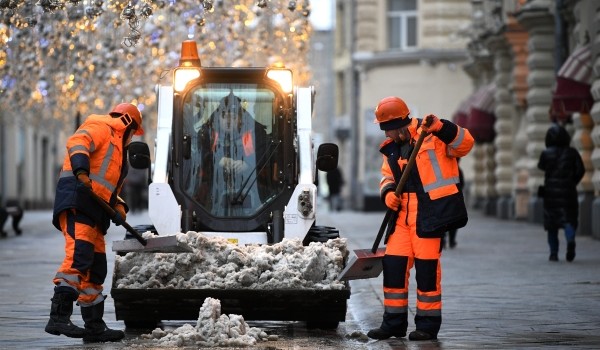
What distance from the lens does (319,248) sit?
11852 mm

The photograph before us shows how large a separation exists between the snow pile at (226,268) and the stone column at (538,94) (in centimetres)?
2123

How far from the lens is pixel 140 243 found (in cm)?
1166

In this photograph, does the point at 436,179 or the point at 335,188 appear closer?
the point at 436,179

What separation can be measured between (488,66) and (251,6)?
39.2 feet

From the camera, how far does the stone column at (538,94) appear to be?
3275 cm

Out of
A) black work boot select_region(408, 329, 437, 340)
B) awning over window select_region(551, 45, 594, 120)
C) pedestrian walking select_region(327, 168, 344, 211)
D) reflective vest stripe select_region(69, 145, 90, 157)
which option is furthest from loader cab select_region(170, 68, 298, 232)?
pedestrian walking select_region(327, 168, 344, 211)

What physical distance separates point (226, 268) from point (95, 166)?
1.21 metres

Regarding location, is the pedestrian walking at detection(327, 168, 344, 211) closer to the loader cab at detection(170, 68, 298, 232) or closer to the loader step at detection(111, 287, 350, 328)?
the loader cab at detection(170, 68, 298, 232)

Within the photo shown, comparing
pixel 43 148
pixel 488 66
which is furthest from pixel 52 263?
pixel 43 148

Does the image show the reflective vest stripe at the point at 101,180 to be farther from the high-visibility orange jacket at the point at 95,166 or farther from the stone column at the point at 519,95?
the stone column at the point at 519,95

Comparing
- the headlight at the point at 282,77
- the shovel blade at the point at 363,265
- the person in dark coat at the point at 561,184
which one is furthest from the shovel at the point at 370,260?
the person in dark coat at the point at 561,184

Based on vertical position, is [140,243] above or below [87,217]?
below

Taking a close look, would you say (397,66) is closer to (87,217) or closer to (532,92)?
(532,92)

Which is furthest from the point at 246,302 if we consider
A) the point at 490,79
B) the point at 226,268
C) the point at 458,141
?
the point at 490,79
